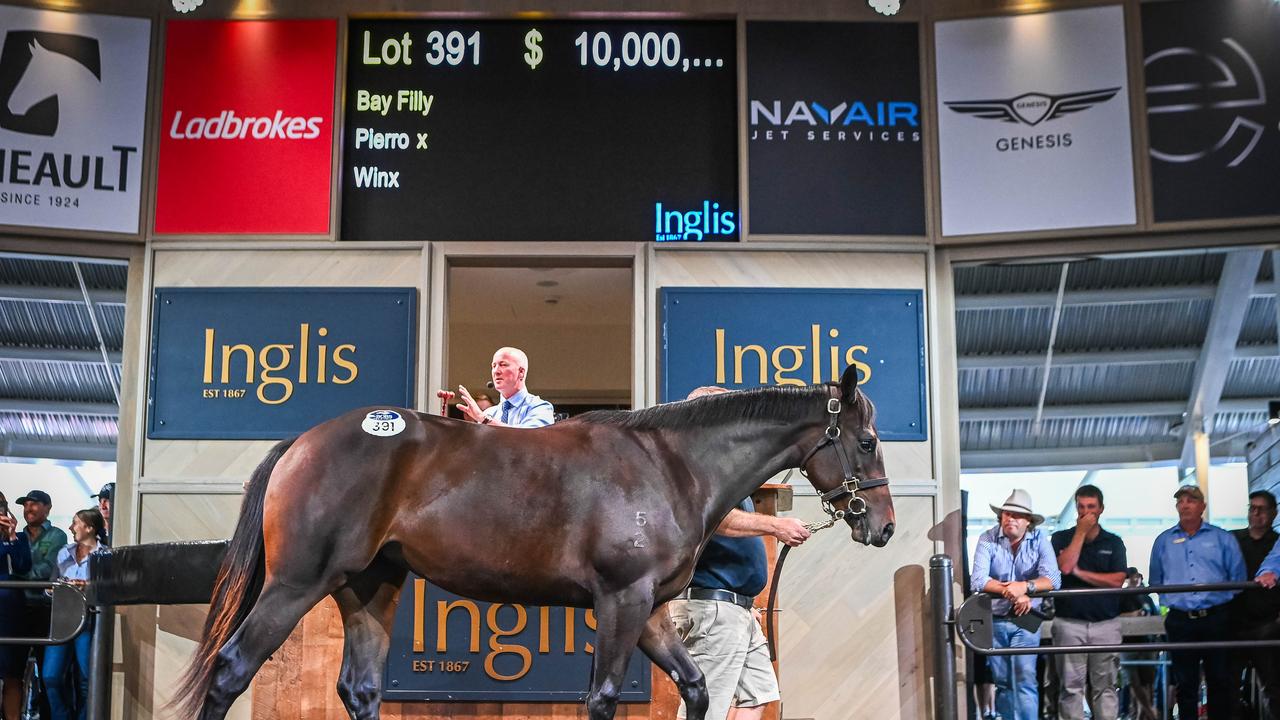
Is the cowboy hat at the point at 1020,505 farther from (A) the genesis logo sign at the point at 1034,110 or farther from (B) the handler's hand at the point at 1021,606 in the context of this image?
(A) the genesis logo sign at the point at 1034,110

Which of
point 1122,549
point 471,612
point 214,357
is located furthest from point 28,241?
point 1122,549

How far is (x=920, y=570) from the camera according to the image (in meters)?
7.52

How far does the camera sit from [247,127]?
801 cm

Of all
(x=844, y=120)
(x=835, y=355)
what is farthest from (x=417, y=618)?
(x=844, y=120)

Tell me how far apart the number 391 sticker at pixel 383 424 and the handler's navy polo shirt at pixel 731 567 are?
4.63ft

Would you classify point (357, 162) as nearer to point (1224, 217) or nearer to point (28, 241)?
point (28, 241)

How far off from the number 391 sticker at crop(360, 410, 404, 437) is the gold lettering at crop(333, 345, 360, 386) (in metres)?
3.01

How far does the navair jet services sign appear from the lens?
25.7 ft

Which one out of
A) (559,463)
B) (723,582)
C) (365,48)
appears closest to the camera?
(559,463)

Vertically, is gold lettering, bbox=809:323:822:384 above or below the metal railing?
above

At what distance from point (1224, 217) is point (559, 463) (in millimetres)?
4862

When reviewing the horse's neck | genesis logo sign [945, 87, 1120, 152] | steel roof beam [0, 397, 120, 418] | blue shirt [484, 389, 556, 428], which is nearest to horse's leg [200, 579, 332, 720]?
the horse's neck

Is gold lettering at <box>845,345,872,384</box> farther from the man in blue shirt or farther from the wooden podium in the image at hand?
the man in blue shirt

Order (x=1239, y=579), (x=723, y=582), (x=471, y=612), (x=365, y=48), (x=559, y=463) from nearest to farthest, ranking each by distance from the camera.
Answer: (x=559, y=463) < (x=723, y=582) < (x=471, y=612) < (x=1239, y=579) < (x=365, y=48)
